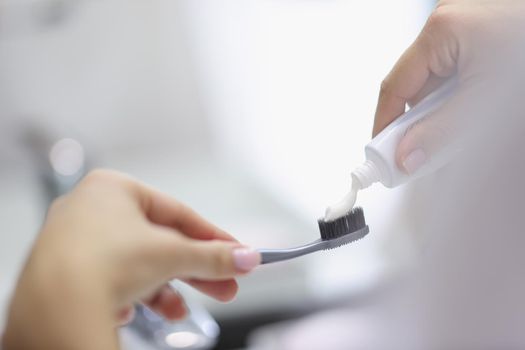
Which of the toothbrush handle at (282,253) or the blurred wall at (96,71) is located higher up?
the blurred wall at (96,71)

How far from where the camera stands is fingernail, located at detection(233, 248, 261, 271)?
0.34 m

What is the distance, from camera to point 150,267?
0.32 metres

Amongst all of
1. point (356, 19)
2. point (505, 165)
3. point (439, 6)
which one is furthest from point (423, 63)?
point (356, 19)

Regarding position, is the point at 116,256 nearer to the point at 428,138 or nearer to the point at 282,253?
the point at 282,253

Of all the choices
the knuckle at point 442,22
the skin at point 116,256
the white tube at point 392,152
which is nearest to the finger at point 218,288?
the skin at point 116,256

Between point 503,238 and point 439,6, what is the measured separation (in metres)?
0.26

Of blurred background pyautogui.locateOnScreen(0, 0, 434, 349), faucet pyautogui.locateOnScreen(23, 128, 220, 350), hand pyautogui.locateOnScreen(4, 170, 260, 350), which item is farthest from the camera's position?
blurred background pyautogui.locateOnScreen(0, 0, 434, 349)

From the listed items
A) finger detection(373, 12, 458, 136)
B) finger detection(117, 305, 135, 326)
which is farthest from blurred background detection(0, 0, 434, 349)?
finger detection(117, 305, 135, 326)

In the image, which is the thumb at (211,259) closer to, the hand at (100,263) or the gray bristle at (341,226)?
the hand at (100,263)

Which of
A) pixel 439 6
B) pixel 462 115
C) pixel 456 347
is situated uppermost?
pixel 439 6

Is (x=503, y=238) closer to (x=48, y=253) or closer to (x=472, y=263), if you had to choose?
(x=472, y=263)

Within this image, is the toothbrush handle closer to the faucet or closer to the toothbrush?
the toothbrush

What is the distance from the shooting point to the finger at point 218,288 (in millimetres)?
396

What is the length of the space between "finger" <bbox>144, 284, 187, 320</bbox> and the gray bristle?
0.10 metres
